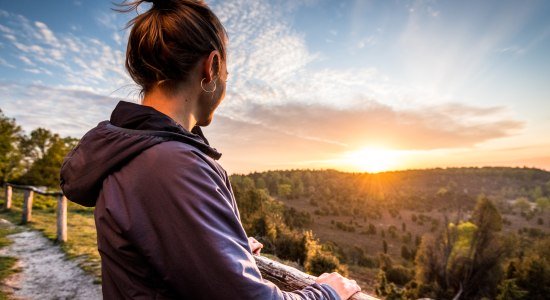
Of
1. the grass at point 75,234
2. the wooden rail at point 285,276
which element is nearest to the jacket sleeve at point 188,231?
the wooden rail at point 285,276

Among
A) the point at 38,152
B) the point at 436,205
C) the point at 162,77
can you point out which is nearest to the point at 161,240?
the point at 162,77

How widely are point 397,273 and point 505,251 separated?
39.8 feet

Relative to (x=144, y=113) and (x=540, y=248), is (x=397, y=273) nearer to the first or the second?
(x=540, y=248)

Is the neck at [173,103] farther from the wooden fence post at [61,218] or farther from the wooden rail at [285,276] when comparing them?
the wooden fence post at [61,218]

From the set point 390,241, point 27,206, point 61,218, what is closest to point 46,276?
point 61,218

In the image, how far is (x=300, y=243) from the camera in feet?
54.3

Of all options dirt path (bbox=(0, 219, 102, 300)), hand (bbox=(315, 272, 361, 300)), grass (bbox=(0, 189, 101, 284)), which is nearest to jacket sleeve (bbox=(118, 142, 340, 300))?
hand (bbox=(315, 272, 361, 300))

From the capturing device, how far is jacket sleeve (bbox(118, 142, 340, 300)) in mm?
867

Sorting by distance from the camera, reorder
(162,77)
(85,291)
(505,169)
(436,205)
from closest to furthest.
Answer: (162,77) < (85,291) < (436,205) < (505,169)

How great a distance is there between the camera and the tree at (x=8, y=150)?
23.8 metres

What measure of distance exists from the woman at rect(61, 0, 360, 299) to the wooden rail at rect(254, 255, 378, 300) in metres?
0.63

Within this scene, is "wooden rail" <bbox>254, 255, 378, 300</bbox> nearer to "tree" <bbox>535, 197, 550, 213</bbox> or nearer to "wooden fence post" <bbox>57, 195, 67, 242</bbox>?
"wooden fence post" <bbox>57, 195, 67, 242</bbox>

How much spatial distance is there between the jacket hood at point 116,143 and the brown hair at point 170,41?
0.18 metres

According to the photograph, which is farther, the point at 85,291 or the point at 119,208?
the point at 85,291
